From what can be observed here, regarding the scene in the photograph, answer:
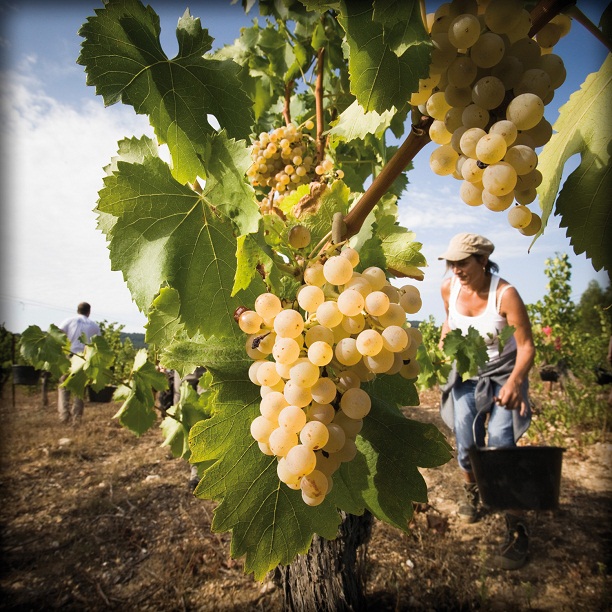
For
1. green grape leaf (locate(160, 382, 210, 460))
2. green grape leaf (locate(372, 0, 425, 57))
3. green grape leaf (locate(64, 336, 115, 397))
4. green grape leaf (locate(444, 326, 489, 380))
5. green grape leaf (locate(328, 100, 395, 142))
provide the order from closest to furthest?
1. green grape leaf (locate(372, 0, 425, 57))
2. green grape leaf (locate(328, 100, 395, 142))
3. green grape leaf (locate(160, 382, 210, 460))
4. green grape leaf (locate(444, 326, 489, 380))
5. green grape leaf (locate(64, 336, 115, 397))

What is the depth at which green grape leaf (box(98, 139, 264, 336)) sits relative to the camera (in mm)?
802

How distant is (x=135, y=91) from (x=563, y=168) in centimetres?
77

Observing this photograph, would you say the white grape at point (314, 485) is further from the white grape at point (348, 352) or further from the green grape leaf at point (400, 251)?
the green grape leaf at point (400, 251)

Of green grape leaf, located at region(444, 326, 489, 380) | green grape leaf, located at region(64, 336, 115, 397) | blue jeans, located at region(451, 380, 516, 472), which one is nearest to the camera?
green grape leaf, located at region(444, 326, 489, 380)

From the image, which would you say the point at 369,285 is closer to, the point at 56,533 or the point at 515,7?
the point at 515,7

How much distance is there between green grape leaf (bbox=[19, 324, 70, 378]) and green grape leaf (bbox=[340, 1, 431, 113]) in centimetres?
345

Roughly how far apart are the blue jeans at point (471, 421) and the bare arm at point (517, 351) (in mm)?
138

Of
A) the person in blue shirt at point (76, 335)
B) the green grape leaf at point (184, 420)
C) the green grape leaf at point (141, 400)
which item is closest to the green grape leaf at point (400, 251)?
the green grape leaf at point (184, 420)

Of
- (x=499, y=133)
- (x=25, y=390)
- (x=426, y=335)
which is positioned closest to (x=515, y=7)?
(x=499, y=133)

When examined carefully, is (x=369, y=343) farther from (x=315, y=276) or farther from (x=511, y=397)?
(x=511, y=397)

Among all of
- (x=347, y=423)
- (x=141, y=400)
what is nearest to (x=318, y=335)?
(x=347, y=423)

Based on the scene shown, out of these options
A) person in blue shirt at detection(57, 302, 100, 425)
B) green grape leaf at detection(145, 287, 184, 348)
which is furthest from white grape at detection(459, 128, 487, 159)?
person in blue shirt at detection(57, 302, 100, 425)

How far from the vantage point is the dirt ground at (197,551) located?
8.37 feet

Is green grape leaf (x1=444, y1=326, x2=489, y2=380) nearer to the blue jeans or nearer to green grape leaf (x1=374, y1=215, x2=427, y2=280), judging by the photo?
the blue jeans
